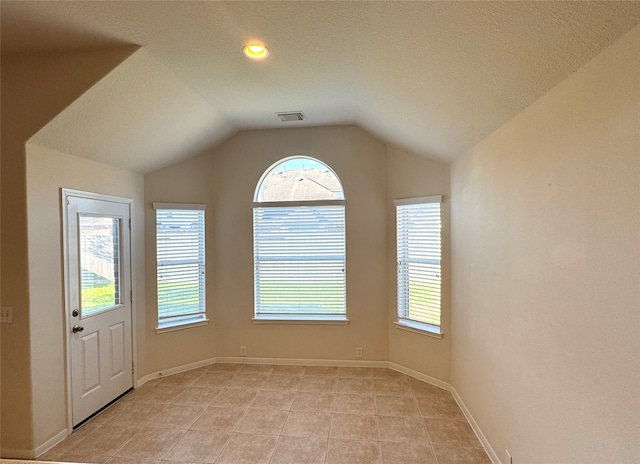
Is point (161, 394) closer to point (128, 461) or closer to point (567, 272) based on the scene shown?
point (128, 461)

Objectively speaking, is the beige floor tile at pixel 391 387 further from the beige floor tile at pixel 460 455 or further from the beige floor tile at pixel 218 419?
the beige floor tile at pixel 218 419

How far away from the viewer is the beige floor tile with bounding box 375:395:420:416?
2822 mm

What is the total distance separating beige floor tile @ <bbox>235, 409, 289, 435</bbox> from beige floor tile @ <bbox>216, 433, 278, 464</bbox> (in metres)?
0.07

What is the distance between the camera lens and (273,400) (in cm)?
307

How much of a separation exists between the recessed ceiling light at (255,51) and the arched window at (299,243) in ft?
5.97

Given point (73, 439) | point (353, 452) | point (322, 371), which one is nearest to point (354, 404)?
point (353, 452)

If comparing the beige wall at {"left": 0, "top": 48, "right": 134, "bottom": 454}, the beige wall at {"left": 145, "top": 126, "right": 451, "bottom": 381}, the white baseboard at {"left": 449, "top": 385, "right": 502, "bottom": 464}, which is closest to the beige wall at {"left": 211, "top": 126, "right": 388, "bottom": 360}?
the beige wall at {"left": 145, "top": 126, "right": 451, "bottom": 381}

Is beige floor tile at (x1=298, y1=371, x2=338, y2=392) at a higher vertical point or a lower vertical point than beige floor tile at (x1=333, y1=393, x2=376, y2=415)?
lower

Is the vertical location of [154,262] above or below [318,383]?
above

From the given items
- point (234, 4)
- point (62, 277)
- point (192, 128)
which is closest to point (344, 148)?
point (192, 128)

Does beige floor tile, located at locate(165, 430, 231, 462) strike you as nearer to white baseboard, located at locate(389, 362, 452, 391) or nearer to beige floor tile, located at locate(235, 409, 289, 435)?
beige floor tile, located at locate(235, 409, 289, 435)

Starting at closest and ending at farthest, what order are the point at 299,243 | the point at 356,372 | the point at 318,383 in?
1. the point at 318,383
2. the point at 356,372
3. the point at 299,243

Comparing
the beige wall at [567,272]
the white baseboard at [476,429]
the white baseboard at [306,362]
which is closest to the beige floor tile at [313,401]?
the white baseboard at [306,362]

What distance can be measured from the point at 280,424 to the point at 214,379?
1217mm
